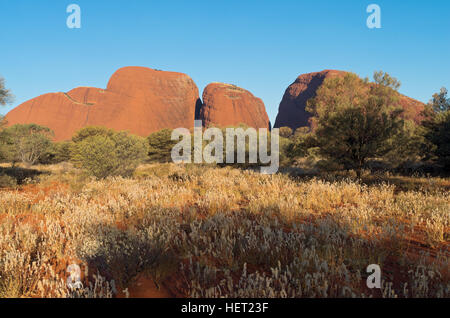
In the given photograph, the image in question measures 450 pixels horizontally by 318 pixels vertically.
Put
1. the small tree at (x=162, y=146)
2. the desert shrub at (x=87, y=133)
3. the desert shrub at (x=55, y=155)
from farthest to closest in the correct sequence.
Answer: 1. the desert shrub at (x=87, y=133)
2. the small tree at (x=162, y=146)
3. the desert shrub at (x=55, y=155)

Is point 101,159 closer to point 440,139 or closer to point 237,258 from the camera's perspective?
point 237,258

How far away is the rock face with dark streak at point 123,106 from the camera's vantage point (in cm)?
8781

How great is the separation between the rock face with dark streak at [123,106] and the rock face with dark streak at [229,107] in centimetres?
749

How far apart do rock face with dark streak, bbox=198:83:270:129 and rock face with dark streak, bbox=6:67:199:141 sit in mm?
7495

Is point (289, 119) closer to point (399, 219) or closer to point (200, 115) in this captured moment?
point (200, 115)

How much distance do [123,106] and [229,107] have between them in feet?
144

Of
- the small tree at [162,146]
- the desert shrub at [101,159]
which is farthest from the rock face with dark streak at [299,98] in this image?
the desert shrub at [101,159]

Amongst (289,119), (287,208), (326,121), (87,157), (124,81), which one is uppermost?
(124,81)

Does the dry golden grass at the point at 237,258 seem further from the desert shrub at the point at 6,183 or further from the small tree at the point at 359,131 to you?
the desert shrub at the point at 6,183

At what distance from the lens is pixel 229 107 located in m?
98.1

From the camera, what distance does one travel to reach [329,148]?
10820mm

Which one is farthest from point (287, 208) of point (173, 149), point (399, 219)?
point (173, 149)

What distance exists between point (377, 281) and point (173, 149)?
3071cm
